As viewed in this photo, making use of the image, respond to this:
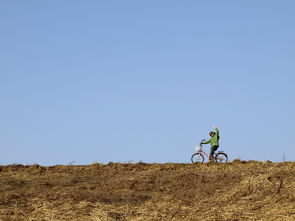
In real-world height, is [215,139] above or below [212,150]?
above

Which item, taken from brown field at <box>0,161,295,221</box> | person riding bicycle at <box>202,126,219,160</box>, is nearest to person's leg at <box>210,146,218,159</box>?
person riding bicycle at <box>202,126,219,160</box>

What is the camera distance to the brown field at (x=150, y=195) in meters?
13.2

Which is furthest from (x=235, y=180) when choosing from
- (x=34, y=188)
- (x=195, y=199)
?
(x=34, y=188)

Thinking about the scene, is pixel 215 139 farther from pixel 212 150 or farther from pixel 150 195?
pixel 150 195

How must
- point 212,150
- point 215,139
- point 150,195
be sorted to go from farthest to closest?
1. point 212,150
2. point 215,139
3. point 150,195

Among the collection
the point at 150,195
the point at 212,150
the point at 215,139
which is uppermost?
the point at 215,139

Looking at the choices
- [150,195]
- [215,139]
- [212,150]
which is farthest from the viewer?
[212,150]

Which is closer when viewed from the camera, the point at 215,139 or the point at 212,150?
the point at 215,139

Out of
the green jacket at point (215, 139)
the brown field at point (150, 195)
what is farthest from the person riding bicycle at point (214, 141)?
the brown field at point (150, 195)

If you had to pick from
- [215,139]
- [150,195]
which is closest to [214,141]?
[215,139]

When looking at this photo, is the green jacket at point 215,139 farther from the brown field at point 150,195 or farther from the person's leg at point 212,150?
the brown field at point 150,195

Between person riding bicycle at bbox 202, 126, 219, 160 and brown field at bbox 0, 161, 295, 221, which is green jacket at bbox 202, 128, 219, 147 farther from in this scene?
brown field at bbox 0, 161, 295, 221

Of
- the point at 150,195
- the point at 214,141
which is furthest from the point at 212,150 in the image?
the point at 150,195

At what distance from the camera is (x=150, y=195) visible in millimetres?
16391
